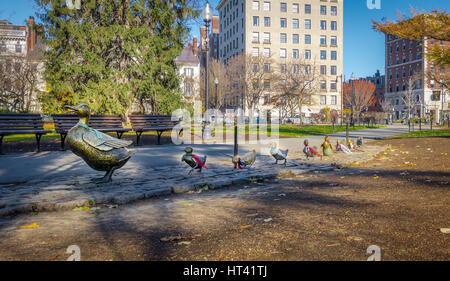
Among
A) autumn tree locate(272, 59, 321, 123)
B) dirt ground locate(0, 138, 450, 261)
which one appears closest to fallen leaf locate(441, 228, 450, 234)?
dirt ground locate(0, 138, 450, 261)

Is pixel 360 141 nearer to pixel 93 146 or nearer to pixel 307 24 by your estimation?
pixel 93 146

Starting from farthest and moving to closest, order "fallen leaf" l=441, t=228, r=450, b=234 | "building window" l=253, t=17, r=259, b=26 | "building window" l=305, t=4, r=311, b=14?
"building window" l=305, t=4, r=311, b=14 < "building window" l=253, t=17, r=259, b=26 < "fallen leaf" l=441, t=228, r=450, b=234

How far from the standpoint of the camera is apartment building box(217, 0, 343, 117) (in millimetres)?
65812

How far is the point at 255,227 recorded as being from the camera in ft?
11.4

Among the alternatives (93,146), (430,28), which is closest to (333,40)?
(430,28)

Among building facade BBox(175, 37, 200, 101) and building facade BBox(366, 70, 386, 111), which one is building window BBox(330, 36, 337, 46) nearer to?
building facade BBox(175, 37, 200, 101)

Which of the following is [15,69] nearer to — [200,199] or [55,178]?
[55,178]

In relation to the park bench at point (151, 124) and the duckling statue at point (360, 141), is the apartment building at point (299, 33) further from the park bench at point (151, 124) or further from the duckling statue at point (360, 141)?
the duckling statue at point (360, 141)

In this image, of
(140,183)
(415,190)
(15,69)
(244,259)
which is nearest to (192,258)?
(244,259)

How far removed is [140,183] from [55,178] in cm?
169

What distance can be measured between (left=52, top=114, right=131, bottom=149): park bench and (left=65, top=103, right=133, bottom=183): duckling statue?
17.7 ft

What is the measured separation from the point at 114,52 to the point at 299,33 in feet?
180

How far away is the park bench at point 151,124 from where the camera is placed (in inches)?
479

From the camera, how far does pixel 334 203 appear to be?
177 inches
